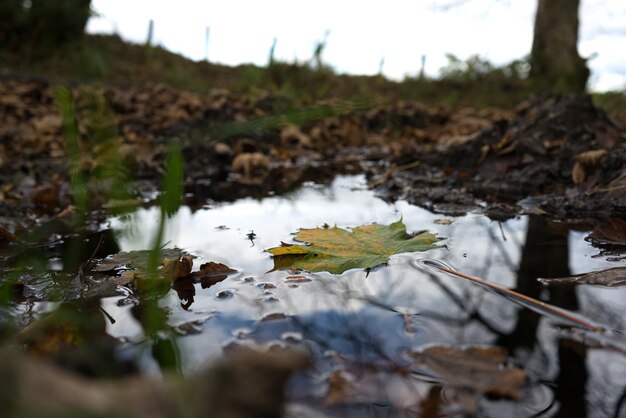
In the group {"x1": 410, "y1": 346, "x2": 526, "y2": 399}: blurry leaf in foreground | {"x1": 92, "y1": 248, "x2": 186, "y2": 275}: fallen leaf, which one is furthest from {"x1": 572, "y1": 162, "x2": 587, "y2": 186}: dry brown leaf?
{"x1": 92, "y1": 248, "x2": 186, "y2": 275}: fallen leaf

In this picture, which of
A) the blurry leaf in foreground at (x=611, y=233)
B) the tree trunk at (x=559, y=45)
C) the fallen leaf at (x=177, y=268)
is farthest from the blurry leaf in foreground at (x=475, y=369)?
the tree trunk at (x=559, y=45)

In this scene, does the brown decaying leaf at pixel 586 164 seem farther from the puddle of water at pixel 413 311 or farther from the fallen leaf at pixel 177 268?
the fallen leaf at pixel 177 268

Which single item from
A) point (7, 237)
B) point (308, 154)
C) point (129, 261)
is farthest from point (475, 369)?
point (308, 154)

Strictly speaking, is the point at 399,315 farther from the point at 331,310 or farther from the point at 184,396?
the point at 184,396

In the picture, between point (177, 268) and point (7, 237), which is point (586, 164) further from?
point (7, 237)

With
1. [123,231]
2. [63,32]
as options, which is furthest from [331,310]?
[63,32]
